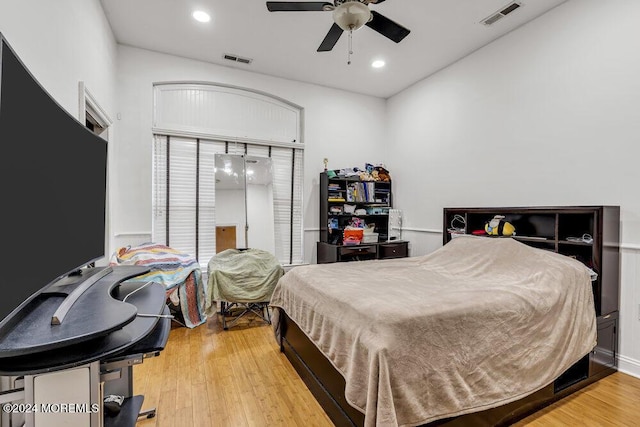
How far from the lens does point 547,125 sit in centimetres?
288

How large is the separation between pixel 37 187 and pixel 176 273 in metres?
2.25

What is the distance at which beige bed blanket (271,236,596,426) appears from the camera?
54.1 inches

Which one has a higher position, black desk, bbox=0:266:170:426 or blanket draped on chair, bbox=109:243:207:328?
black desk, bbox=0:266:170:426

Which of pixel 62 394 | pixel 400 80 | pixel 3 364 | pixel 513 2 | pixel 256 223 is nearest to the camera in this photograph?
pixel 3 364

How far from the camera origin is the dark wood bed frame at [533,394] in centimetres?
165

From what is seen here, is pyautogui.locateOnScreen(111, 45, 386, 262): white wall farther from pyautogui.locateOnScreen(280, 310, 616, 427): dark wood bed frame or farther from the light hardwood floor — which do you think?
pyautogui.locateOnScreen(280, 310, 616, 427): dark wood bed frame

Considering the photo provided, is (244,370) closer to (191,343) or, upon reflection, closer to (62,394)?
(191,343)

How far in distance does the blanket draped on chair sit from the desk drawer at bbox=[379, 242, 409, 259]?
245cm

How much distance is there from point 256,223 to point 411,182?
2.35 m

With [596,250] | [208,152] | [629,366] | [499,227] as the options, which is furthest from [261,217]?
[629,366]

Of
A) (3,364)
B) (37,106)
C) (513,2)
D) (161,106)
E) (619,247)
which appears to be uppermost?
(513,2)

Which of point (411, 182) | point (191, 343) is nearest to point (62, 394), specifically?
point (191, 343)

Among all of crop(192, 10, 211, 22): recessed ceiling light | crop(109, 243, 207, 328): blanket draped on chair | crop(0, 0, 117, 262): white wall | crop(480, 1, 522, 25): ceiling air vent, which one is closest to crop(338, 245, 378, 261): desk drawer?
crop(109, 243, 207, 328): blanket draped on chair

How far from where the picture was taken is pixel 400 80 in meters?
4.39
